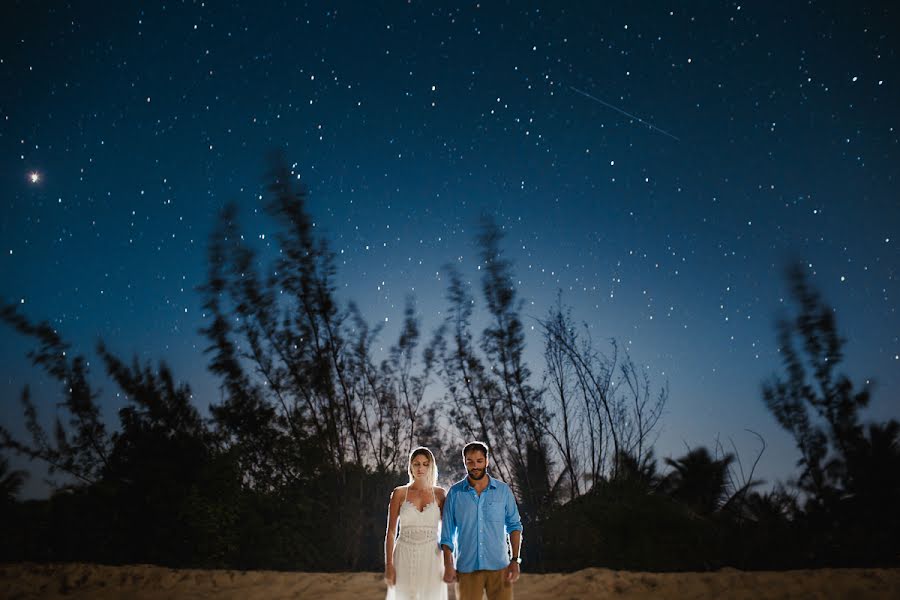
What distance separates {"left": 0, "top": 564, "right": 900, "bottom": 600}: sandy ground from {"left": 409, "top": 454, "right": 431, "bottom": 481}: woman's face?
14.4 ft

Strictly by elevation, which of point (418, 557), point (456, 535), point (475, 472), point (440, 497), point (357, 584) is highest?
point (475, 472)

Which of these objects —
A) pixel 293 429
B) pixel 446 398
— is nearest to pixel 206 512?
pixel 293 429

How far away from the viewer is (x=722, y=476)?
14367 millimetres

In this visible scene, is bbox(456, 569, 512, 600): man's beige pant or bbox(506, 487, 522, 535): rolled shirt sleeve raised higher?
bbox(506, 487, 522, 535): rolled shirt sleeve

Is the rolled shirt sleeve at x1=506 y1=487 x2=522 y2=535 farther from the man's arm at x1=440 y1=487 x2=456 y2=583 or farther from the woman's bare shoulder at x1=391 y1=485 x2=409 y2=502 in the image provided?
the woman's bare shoulder at x1=391 y1=485 x2=409 y2=502

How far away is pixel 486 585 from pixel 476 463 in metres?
0.71

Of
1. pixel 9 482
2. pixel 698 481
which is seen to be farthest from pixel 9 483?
pixel 698 481

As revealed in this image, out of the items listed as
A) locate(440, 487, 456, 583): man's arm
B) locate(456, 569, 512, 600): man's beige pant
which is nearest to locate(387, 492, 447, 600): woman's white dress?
locate(440, 487, 456, 583): man's arm

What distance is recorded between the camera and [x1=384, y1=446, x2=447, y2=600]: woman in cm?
367

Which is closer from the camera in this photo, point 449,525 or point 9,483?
point 449,525

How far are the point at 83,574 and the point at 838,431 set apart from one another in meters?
15.1

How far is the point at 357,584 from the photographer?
8.05 m

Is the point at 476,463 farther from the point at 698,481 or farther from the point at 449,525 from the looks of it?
the point at 698,481

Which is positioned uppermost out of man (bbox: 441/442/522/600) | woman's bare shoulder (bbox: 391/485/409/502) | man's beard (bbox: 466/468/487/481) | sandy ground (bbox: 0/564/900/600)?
man's beard (bbox: 466/468/487/481)
